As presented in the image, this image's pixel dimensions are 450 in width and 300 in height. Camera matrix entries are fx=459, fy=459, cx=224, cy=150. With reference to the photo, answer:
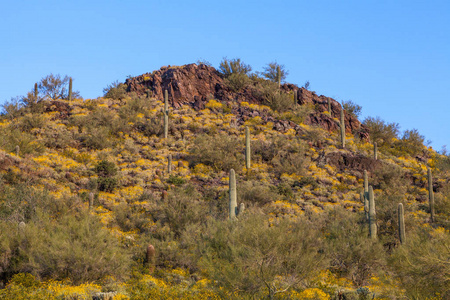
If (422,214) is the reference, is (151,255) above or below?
below

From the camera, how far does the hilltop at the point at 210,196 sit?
1186 centimetres

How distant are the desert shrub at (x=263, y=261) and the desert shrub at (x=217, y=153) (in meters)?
16.3

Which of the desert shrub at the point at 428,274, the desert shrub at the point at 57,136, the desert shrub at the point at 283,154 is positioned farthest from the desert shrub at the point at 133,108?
the desert shrub at the point at 428,274

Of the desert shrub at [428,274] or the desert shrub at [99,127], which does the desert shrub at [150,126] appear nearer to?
the desert shrub at [99,127]

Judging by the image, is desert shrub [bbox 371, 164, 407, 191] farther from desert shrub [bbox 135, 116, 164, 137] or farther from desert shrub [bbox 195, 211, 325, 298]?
desert shrub [bbox 195, 211, 325, 298]

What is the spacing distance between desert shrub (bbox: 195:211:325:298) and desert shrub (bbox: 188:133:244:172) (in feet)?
53.6

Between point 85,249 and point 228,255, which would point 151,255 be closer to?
point 85,249

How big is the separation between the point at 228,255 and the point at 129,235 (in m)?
8.26

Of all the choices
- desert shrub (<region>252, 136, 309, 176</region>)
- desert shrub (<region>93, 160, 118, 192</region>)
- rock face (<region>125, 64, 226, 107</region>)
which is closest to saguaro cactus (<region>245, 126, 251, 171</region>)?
desert shrub (<region>252, 136, 309, 176</region>)

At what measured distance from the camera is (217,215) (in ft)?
69.6

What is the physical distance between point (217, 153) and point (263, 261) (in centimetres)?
1829

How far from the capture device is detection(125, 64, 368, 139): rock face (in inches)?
1567

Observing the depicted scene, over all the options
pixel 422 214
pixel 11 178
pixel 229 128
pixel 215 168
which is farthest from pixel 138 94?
pixel 422 214

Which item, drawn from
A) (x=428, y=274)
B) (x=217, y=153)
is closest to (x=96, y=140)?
(x=217, y=153)
